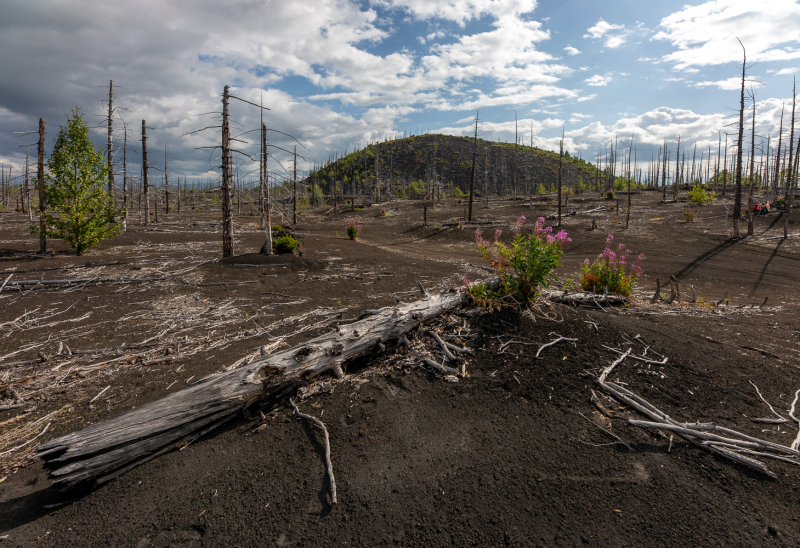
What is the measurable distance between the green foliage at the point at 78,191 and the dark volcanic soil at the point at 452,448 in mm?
9536

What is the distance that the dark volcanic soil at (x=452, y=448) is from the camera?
8.51 ft

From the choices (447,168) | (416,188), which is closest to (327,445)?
(416,188)

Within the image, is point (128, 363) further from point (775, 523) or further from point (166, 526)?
point (775, 523)

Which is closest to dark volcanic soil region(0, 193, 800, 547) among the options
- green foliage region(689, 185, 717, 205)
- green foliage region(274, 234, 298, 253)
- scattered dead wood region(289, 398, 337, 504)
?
scattered dead wood region(289, 398, 337, 504)

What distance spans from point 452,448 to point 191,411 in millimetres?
2707

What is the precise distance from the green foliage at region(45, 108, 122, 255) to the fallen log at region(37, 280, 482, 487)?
53.3 ft

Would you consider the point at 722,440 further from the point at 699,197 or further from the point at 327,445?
the point at 699,197

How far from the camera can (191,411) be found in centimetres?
350

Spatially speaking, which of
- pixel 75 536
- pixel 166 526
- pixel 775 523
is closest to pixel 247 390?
pixel 166 526

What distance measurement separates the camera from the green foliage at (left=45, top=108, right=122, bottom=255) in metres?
13.8

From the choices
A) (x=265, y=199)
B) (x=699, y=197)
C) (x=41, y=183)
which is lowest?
(x=265, y=199)

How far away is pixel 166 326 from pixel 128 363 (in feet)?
Result: 5.80

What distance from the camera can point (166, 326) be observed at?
295 inches

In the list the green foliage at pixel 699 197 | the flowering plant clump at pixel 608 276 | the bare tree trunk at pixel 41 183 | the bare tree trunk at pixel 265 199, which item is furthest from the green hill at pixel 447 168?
the flowering plant clump at pixel 608 276
